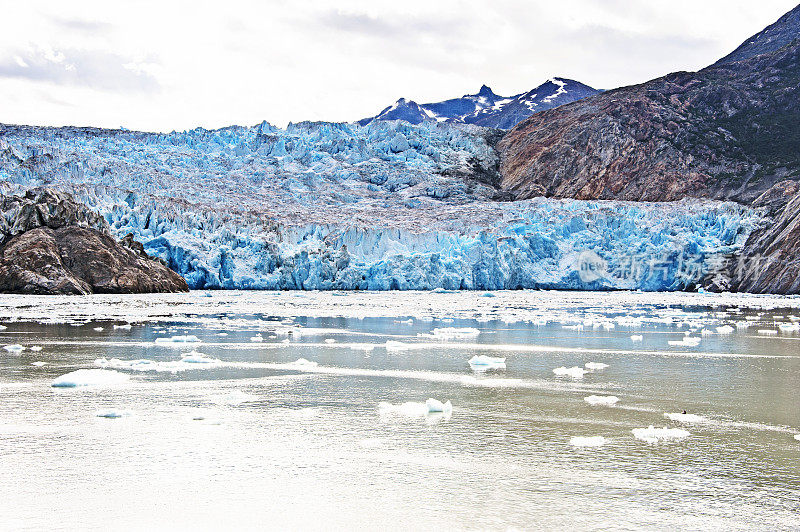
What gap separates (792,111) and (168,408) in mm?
60669

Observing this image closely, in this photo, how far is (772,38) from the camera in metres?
74.8

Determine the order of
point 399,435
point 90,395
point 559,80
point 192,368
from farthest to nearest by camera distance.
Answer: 1. point 559,80
2. point 192,368
3. point 90,395
4. point 399,435

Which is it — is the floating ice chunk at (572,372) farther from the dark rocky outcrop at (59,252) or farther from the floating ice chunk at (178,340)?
the dark rocky outcrop at (59,252)

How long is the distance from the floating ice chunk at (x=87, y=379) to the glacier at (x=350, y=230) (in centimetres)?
2250

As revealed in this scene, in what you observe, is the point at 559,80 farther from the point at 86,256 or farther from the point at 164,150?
the point at 86,256

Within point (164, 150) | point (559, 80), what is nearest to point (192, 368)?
point (164, 150)

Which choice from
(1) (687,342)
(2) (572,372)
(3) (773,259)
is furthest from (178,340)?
(3) (773,259)

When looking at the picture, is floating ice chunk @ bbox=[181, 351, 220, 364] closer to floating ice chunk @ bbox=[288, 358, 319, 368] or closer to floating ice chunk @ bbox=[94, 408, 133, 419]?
floating ice chunk @ bbox=[288, 358, 319, 368]

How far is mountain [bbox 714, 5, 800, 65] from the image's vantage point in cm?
7218

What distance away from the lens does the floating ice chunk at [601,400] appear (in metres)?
7.23

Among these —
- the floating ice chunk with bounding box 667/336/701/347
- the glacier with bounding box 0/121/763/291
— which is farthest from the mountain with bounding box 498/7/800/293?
the floating ice chunk with bounding box 667/336/701/347

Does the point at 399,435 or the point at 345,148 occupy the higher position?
the point at 345,148

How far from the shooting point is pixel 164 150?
4856 centimetres

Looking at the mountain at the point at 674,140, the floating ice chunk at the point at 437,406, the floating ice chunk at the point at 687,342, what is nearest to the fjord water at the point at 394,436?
the floating ice chunk at the point at 437,406
